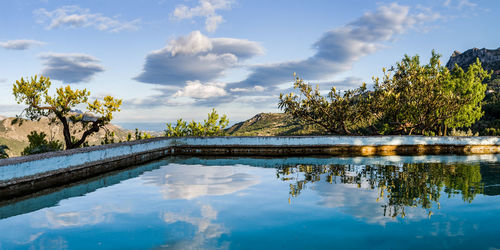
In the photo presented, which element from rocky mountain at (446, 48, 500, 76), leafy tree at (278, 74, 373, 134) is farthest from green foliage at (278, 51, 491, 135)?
rocky mountain at (446, 48, 500, 76)

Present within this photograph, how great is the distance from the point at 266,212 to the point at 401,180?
617 centimetres

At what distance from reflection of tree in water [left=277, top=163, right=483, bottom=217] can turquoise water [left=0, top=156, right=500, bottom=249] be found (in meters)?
0.04

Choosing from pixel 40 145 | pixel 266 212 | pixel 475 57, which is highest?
pixel 475 57

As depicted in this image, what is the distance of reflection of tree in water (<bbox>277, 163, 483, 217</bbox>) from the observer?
29.6 ft

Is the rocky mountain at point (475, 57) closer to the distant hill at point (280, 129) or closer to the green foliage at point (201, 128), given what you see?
the distant hill at point (280, 129)

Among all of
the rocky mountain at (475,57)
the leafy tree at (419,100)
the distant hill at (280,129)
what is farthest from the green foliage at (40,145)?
the rocky mountain at (475,57)

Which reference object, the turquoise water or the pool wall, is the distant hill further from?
the turquoise water

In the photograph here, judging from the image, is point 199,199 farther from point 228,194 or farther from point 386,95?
point 386,95

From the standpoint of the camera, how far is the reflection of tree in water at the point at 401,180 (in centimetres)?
902

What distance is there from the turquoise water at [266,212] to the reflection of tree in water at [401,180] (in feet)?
0.12

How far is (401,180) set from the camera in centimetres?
1164

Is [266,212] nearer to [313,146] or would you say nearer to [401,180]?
[401,180]

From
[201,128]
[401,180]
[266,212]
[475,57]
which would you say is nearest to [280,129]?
[201,128]

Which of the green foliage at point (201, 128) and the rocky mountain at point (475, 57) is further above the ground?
the rocky mountain at point (475, 57)
